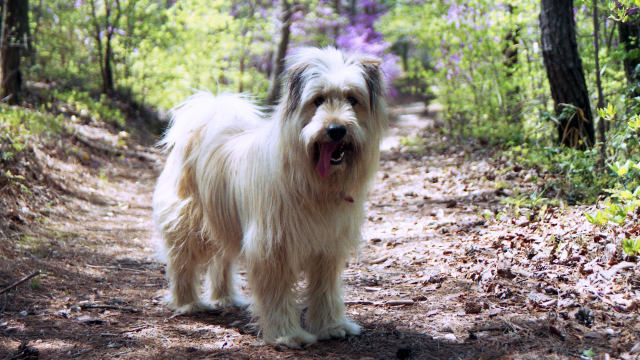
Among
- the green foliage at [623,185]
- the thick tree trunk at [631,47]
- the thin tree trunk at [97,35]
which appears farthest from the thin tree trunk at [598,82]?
the thin tree trunk at [97,35]

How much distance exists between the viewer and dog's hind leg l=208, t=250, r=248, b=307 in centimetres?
443

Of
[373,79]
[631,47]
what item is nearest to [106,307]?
[373,79]

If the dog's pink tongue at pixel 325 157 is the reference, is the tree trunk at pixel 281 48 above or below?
above

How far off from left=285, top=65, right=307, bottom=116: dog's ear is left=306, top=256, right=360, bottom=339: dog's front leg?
1013 mm

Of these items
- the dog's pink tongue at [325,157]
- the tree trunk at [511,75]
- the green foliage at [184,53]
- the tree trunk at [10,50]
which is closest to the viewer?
the dog's pink tongue at [325,157]

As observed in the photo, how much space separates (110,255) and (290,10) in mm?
10133

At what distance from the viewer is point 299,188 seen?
320 centimetres

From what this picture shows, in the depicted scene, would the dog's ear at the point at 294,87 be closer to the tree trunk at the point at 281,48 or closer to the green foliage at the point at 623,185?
the green foliage at the point at 623,185

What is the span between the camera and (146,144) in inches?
480

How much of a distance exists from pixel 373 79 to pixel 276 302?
59.0 inches

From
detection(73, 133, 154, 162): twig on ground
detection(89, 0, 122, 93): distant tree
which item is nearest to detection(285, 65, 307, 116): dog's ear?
detection(73, 133, 154, 162): twig on ground

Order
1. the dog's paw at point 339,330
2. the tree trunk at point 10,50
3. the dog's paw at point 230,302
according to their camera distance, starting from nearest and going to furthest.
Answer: the dog's paw at point 339,330 < the dog's paw at point 230,302 < the tree trunk at point 10,50

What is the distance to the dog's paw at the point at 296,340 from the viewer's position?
3.35m

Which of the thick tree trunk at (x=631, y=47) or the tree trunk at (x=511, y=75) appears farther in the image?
the tree trunk at (x=511, y=75)
